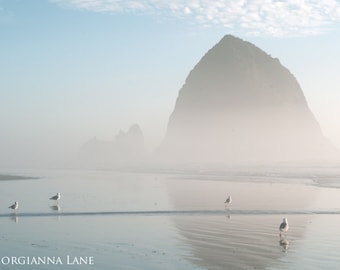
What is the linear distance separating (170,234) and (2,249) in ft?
18.9

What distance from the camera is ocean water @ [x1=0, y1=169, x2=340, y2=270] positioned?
13.6 m

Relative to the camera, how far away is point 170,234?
17562 millimetres

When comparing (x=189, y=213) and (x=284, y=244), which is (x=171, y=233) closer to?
(x=284, y=244)

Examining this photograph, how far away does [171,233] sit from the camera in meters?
17.8

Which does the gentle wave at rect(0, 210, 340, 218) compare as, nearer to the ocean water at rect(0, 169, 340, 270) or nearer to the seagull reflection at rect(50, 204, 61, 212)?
the ocean water at rect(0, 169, 340, 270)

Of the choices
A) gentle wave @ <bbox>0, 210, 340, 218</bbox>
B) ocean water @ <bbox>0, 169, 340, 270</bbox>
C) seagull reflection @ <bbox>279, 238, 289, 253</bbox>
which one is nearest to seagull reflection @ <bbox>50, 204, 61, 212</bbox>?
ocean water @ <bbox>0, 169, 340, 270</bbox>

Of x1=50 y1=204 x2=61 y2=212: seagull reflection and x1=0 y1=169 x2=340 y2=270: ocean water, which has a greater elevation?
x1=50 y1=204 x2=61 y2=212: seagull reflection

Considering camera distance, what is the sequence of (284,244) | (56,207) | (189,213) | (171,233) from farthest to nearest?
(56,207)
(189,213)
(171,233)
(284,244)

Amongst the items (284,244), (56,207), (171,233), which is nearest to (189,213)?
(171,233)

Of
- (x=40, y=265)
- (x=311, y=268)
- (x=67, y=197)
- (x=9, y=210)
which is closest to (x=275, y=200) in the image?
(x=67, y=197)

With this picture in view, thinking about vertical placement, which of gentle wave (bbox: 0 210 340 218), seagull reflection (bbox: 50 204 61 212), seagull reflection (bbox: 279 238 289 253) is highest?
seagull reflection (bbox: 50 204 61 212)

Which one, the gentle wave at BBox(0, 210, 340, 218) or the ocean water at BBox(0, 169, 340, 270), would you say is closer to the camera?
the ocean water at BBox(0, 169, 340, 270)

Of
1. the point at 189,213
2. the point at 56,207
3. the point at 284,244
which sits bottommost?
the point at 284,244

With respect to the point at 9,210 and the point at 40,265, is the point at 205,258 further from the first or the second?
the point at 9,210
